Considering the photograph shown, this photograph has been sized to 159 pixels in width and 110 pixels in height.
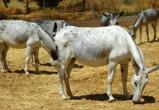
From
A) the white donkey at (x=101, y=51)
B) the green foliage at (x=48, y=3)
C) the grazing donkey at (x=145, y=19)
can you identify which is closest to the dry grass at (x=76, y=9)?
the green foliage at (x=48, y=3)

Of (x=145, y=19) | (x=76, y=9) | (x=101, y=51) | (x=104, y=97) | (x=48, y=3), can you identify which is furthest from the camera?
(x=48, y=3)

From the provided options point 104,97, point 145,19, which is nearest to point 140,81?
point 104,97

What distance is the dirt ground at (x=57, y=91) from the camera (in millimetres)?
11094

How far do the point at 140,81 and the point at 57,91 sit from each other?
9.43 ft

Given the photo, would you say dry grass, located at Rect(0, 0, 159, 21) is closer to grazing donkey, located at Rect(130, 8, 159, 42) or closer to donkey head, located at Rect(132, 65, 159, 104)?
grazing donkey, located at Rect(130, 8, 159, 42)

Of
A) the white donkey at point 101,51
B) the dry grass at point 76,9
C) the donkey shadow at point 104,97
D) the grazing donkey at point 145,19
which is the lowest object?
the dry grass at point 76,9

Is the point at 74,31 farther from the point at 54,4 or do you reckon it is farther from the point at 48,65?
the point at 54,4

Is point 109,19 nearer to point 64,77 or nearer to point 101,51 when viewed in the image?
point 64,77

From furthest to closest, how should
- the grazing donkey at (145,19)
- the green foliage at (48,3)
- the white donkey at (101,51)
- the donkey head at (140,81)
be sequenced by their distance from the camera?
the green foliage at (48,3)
the grazing donkey at (145,19)
the white donkey at (101,51)
the donkey head at (140,81)

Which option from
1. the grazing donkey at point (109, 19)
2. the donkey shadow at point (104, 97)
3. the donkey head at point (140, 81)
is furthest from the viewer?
the grazing donkey at point (109, 19)

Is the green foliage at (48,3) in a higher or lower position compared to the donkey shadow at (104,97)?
lower

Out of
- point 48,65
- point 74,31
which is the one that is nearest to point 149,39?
point 48,65

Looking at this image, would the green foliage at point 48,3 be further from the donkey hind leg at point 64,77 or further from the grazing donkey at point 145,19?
the donkey hind leg at point 64,77

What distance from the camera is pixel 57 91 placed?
1300 cm
